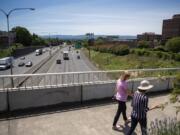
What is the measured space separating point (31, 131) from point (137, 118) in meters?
2.70

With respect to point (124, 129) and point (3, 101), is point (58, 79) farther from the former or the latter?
point (124, 129)

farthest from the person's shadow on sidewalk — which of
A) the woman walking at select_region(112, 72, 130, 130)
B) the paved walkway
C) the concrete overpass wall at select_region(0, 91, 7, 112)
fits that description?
the concrete overpass wall at select_region(0, 91, 7, 112)

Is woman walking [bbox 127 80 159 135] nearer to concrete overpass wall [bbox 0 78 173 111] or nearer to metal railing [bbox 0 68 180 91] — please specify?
concrete overpass wall [bbox 0 78 173 111]

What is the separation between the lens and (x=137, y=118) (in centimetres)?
464

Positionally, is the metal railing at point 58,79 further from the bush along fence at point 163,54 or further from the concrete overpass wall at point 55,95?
the bush along fence at point 163,54

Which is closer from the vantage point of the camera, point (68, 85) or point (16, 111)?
point (16, 111)

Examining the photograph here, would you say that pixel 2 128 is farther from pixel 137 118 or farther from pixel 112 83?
pixel 112 83

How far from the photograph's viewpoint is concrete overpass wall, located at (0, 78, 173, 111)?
6.34 m

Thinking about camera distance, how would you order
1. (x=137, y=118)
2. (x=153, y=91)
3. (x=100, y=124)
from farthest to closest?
(x=153, y=91) < (x=100, y=124) < (x=137, y=118)

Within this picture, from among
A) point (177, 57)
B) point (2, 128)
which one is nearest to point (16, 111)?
point (2, 128)

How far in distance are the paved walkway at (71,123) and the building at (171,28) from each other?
132231 millimetres

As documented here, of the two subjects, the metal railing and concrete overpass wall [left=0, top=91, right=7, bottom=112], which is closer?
concrete overpass wall [left=0, top=91, right=7, bottom=112]

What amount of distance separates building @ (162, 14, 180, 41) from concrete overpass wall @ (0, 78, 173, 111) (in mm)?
131142

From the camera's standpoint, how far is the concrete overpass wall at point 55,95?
20.8ft
